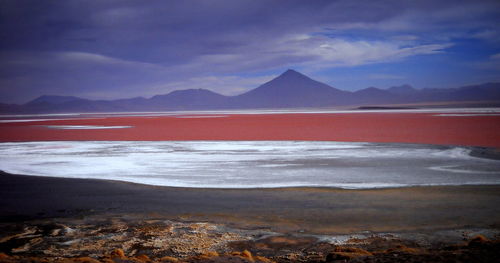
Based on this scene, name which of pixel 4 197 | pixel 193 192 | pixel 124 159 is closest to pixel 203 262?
pixel 193 192

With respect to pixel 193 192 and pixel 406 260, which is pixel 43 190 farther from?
pixel 406 260

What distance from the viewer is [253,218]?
274 inches

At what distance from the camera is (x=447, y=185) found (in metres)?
9.08

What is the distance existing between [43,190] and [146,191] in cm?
243

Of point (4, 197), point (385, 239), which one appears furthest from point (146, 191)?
point (385, 239)

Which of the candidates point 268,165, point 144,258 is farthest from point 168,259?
point 268,165

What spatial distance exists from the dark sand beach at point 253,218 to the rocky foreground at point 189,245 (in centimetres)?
2

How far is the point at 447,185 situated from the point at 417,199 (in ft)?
5.28

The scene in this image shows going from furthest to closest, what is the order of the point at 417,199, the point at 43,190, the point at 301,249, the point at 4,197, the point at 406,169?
1. the point at 406,169
2. the point at 43,190
3. the point at 4,197
4. the point at 417,199
5. the point at 301,249

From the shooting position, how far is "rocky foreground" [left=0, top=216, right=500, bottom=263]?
14.8ft

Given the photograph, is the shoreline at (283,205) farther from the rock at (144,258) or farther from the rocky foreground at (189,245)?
the rock at (144,258)

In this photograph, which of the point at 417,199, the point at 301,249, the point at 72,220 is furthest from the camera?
the point at 417,199

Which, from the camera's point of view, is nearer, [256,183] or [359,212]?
[359,212]

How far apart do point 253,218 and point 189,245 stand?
5.27ft
